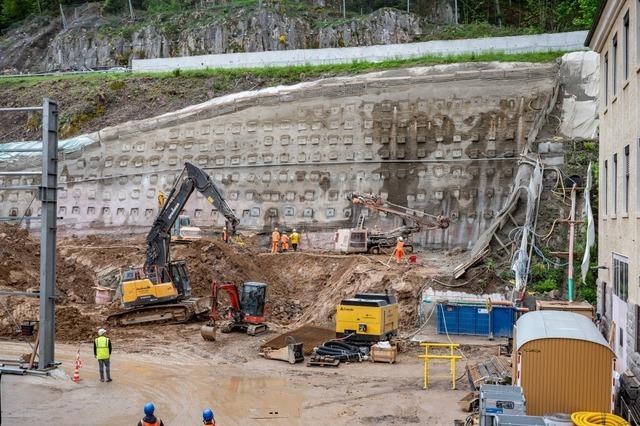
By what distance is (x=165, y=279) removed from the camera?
30.1 m

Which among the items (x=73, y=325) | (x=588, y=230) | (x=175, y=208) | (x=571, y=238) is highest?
(x=175, y=208)

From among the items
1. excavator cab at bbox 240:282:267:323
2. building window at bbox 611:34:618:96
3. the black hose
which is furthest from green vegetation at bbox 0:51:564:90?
the black hose

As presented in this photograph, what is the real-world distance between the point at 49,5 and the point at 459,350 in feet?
234

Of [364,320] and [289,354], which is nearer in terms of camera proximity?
[289,354]

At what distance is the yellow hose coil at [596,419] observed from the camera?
12.6 m

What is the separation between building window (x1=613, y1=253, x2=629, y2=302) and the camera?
18.4 m

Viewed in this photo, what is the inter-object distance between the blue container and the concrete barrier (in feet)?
83.1

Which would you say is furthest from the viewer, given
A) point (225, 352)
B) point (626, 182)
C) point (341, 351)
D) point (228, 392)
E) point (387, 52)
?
point (387, 52)

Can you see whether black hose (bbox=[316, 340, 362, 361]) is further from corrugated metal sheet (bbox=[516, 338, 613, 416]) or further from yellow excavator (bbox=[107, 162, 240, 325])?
corrugated metal sheet (bbox=[516, 338, 613, 416])

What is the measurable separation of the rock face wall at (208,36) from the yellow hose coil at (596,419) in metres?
48.8

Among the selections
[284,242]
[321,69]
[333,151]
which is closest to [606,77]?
[284,242]

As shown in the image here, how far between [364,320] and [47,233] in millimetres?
9753

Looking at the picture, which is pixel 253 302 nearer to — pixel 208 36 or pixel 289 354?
pixel 289 354

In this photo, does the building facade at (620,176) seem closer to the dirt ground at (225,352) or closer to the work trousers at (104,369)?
the dirt ground at (225,352)
